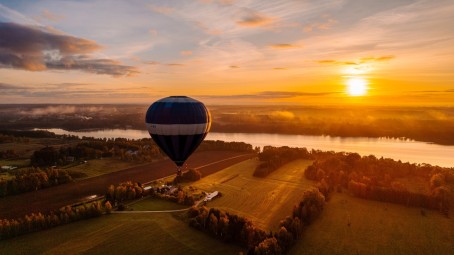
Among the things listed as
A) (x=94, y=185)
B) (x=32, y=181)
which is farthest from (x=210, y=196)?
(x=32, y=181)

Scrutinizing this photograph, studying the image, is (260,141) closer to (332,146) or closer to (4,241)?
(332,146)

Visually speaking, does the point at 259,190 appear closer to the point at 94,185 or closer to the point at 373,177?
the point at 373,177

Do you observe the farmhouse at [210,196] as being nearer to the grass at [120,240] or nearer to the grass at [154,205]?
the grass at [154,205]

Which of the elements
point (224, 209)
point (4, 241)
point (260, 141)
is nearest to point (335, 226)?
point (224, 209)

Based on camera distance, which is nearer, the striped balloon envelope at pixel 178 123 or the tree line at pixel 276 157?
the striped balloon envelope at pixel 178 123

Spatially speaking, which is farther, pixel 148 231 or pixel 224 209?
pixel 224 209

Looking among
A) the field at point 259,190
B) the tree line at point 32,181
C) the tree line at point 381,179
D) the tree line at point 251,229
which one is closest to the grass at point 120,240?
the tree line at point 251,229
